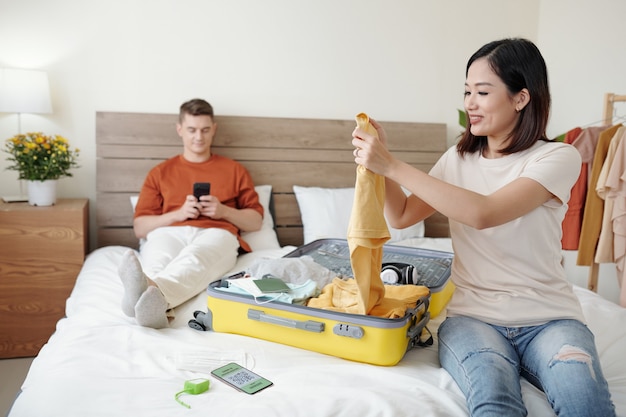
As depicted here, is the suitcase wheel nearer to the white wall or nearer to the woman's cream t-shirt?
the woman's cream t-shirt

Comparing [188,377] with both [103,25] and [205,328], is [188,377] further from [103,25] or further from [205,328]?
[103,25]

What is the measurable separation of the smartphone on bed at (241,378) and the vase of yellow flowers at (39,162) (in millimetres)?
1690

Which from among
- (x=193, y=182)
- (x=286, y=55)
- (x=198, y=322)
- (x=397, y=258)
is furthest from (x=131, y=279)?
(x=286, y=55)

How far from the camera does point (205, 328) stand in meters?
1.60

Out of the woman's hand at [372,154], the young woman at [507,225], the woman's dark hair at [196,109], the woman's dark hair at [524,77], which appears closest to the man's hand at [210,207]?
the woman's dark hair at [196,109]

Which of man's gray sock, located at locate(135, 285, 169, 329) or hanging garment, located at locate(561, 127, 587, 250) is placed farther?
hanging garment, located at locate(561, 127, 587, 250)

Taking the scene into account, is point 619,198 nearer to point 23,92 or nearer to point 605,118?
point 605,118

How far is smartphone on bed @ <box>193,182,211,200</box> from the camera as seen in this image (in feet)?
8.07

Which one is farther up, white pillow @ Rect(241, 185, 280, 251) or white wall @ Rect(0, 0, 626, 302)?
white wall @ Rect(0, 0, 626, 302)

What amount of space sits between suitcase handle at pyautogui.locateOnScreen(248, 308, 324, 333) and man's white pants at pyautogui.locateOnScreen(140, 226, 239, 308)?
0.40 m

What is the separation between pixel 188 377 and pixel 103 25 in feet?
7.28

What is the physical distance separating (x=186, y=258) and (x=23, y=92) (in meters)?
1.29

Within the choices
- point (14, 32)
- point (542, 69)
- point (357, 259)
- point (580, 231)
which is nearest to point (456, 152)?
point (542, 69)

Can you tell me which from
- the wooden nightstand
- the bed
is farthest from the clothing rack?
the wooden nightstand
